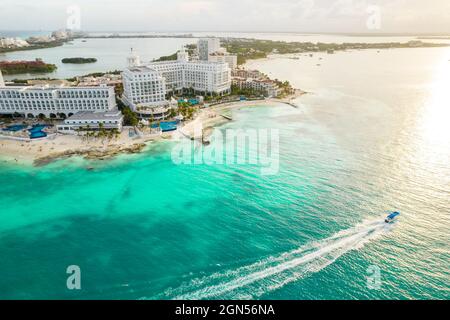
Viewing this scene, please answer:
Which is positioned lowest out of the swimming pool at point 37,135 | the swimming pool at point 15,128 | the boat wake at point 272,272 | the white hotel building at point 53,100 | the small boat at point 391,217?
the boat wake at point 272,272

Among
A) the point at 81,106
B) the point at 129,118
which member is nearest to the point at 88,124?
the point at 129,118

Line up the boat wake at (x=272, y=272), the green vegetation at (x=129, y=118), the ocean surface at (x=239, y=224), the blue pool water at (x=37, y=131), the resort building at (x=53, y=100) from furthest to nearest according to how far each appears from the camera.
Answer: the resort building at (x=53, y=100) → the green vegetation at (x=129, y=118) → the blue pool water at (x=37, y=131) → the ocean surface at (x=239, y=224) → the boat wake at (x=272, y=272)

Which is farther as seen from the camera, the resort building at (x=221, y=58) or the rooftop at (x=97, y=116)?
the resort building at (x=221, y=58)

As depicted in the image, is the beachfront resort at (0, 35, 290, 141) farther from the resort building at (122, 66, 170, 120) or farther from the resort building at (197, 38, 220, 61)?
the resort building at (197, 38, 220, 61)

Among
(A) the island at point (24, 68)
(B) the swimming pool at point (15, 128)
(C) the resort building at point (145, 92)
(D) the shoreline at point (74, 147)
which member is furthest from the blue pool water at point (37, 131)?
(A) the island at point (24, 68)

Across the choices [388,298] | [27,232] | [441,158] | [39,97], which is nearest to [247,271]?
[388,298]

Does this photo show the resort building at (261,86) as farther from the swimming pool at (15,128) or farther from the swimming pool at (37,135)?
the swimming pool at (15,128)

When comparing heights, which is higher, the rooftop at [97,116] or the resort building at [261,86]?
the resort building at [261,86]
